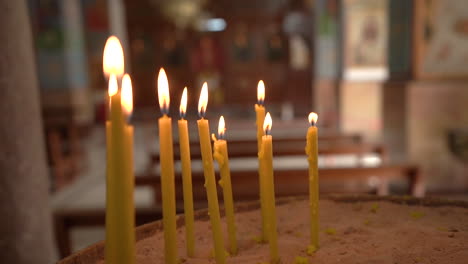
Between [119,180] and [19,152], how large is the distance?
1401mm

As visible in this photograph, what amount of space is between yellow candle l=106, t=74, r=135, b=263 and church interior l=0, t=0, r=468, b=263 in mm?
A: 32

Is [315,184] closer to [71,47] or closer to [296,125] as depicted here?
[296,125]

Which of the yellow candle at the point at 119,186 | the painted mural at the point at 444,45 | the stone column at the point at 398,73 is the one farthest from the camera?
the stone column at the point at 398,73

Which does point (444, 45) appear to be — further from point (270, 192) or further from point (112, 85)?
point (112, 85)

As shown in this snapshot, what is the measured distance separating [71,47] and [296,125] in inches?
202

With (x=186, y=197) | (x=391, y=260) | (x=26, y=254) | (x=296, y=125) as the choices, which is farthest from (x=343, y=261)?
(x=296, y=125)

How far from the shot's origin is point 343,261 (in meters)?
0.74

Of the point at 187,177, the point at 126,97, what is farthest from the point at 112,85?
the point at 187,177

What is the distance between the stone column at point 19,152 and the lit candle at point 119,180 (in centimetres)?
133

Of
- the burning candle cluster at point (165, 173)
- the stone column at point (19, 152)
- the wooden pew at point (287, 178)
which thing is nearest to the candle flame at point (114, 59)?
the burning candle cluster at point (165, 173)

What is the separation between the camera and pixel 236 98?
13578mm

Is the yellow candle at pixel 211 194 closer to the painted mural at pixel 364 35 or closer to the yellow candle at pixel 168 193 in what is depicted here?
the yellow candle at pixel 168 193

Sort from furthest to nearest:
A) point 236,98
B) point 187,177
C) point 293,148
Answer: point 236,98, point 293,148, point 187,177

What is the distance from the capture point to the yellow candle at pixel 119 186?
20.2 inches
